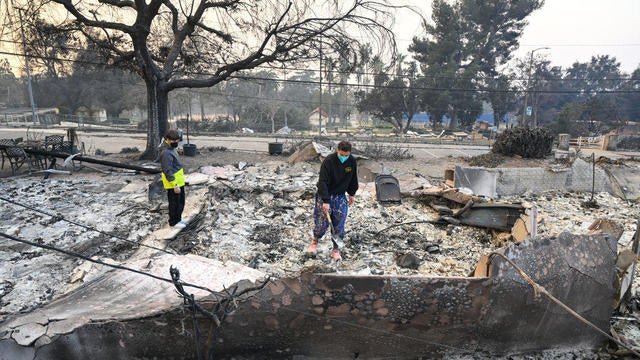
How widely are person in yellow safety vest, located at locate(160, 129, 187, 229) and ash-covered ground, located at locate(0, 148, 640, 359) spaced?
285 millimetres

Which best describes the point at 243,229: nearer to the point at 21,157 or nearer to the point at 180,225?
the point at 180,225

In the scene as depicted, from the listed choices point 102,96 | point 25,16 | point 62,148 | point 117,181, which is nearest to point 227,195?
point 117,181

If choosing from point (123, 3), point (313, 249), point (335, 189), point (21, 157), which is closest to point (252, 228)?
point (313, 249)

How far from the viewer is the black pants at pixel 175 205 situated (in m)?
5.02

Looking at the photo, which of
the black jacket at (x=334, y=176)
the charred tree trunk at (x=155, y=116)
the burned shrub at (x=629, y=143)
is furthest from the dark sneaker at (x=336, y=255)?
the burned shrub at (x=629, y=143)

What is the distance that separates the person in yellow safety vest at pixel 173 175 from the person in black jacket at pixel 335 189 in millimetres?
2008

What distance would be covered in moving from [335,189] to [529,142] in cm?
1114

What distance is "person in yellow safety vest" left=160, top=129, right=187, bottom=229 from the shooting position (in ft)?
15.7

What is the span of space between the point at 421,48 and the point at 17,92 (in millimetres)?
52218

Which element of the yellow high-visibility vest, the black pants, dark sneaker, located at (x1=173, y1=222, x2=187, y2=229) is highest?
the yellow high-visibility vest

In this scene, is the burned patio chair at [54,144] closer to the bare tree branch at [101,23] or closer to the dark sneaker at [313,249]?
the bare tree branch at [101,23]

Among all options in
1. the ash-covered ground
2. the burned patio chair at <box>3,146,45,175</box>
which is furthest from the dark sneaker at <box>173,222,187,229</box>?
the burned patio chair at <box>3,146,45,175</box>

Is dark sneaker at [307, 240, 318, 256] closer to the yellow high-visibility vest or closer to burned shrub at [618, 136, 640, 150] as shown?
the yellow high-visibility vest

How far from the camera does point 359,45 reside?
37.1ft
